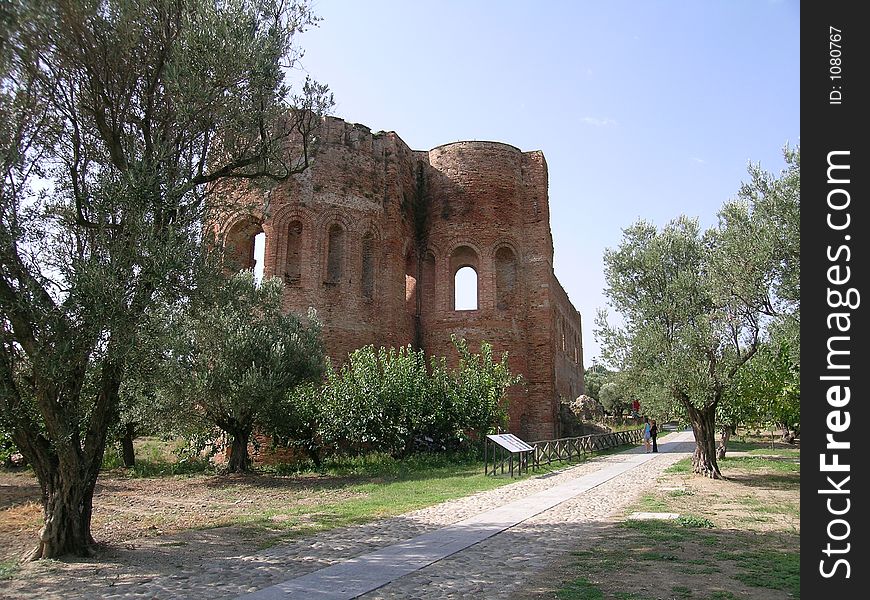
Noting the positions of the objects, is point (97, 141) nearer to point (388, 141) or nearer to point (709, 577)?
point (709, 577)

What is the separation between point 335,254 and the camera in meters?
22.8

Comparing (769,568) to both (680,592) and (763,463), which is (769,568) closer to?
(680,592)

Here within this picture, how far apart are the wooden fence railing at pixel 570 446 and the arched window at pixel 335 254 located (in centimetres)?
913

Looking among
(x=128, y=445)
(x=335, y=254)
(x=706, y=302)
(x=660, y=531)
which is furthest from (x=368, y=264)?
(x=660, y=531)

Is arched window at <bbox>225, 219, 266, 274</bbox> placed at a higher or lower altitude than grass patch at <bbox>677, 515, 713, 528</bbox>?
higher

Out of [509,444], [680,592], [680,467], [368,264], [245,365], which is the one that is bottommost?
[680,467]

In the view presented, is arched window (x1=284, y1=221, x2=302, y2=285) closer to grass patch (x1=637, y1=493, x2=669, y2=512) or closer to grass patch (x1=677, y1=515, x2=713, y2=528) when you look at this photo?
grass patch (x1=637, y1=493, x2=669, y2=512)

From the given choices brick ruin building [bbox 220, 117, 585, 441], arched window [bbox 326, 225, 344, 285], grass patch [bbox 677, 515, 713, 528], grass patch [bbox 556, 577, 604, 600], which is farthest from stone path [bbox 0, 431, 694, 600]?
arched window [bbox 326, 225, 344, 285]

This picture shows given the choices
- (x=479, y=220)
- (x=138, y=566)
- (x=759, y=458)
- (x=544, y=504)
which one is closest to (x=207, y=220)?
(x=138, y=566)

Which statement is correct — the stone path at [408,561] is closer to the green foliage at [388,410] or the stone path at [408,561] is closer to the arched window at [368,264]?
the green foliage at [388,410]

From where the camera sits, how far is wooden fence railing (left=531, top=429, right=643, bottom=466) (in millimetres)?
18703

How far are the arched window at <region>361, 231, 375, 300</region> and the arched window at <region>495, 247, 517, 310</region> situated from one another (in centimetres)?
485

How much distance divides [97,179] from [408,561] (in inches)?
231

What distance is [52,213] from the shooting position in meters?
7.99
